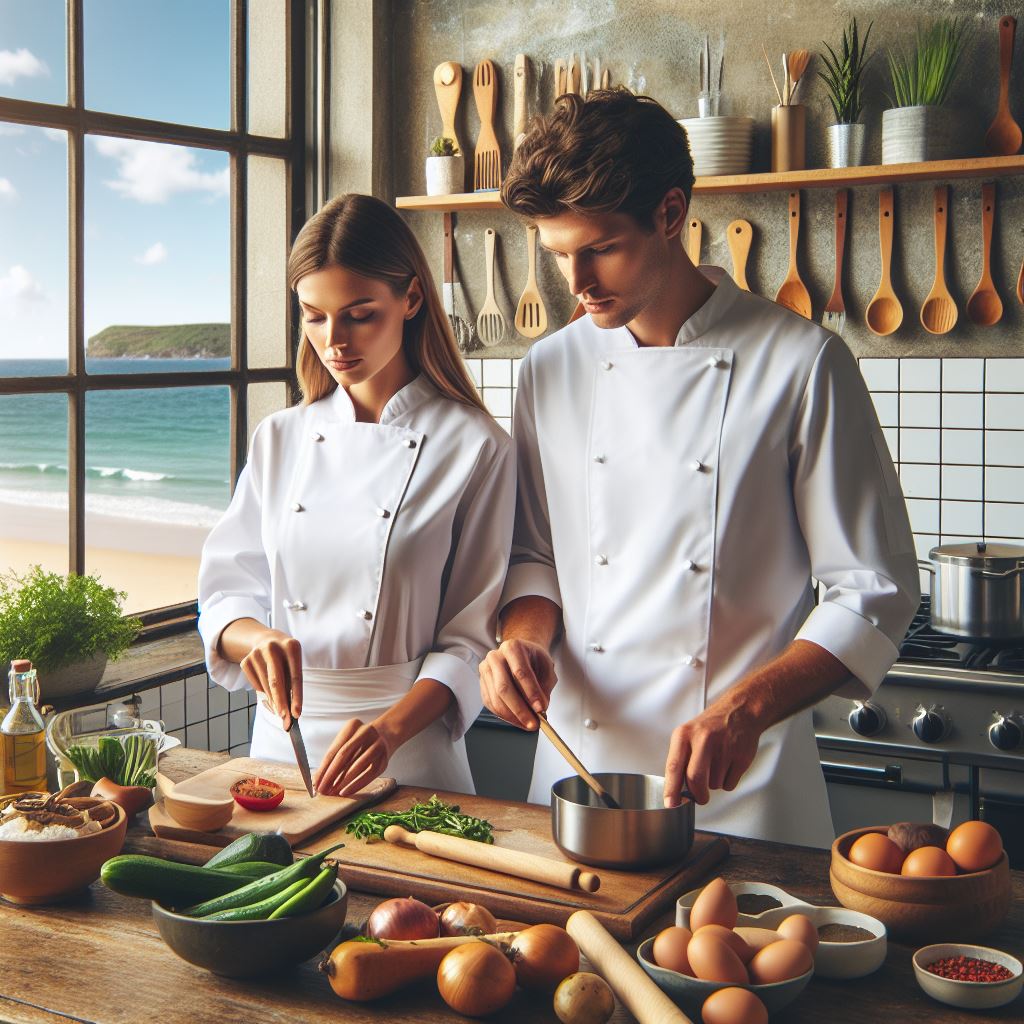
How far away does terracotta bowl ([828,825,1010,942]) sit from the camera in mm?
1207

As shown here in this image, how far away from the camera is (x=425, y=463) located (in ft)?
6.35

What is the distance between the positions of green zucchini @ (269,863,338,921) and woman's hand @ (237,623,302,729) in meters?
0.48

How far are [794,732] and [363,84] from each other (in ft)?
7.77

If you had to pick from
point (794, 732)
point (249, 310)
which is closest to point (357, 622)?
point (794, 732)

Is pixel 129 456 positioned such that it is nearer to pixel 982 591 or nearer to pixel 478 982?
pixel 982 591

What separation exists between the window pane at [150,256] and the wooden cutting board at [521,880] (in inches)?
601

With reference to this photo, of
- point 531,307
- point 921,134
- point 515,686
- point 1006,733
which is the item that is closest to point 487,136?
point 531,307

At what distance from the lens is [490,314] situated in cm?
346

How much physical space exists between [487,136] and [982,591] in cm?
177

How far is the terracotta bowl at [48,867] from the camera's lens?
4.30 feet

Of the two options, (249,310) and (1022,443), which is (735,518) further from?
(249,310)

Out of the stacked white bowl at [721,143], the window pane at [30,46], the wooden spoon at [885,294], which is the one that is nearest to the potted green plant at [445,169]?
the stacked white bowl at [721,143]

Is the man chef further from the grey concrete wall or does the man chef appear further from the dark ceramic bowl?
the grey concrete wall

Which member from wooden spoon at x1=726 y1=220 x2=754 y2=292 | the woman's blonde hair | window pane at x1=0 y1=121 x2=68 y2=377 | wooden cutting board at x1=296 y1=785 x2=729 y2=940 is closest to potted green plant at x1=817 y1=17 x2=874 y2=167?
wooden spoon at x1=726 y1=220 x2=754 y2=292
